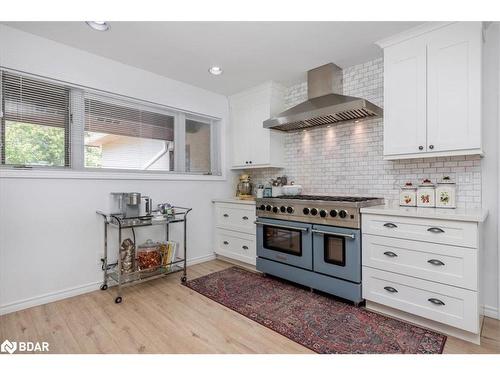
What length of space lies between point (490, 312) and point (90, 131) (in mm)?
4126

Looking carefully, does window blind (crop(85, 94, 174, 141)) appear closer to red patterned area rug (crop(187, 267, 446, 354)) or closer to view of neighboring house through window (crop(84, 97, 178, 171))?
view of neighboring house through window (crop(84, 97, 178, 171))

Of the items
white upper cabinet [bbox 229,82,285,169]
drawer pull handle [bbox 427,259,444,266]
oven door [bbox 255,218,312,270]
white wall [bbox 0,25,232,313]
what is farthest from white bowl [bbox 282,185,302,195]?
drawer pull handle [bbox 427,259,444,266]

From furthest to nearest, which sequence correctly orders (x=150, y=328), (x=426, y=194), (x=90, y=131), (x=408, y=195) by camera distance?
(x=90, y=131)
(x=408, y=195)
(x=426, y=194)
(x=150, y=328)

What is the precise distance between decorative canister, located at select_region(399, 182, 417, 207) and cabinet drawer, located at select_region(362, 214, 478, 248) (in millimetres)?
527

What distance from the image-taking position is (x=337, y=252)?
249 centimetres

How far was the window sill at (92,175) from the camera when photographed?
2324mm

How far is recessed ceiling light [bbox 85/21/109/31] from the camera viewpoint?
2212mm

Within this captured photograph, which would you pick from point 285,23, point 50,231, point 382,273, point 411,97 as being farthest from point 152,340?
point 411,97

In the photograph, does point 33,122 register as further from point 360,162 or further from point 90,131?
point 360,162

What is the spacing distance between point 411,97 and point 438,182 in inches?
31.9

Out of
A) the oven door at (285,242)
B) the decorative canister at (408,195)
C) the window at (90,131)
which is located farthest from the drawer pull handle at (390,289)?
the window at (90,131)

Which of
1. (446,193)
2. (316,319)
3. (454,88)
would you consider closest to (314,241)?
(316,319)

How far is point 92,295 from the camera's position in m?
2.66
